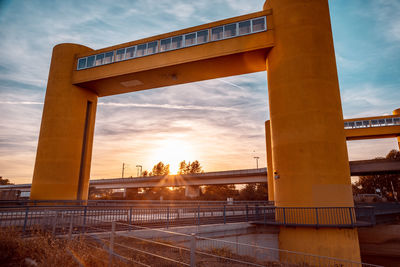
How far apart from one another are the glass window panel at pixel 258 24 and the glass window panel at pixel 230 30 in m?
1.66

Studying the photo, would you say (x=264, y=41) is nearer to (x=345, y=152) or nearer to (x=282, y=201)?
(x=345, y=152)

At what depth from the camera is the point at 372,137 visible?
49.8 m

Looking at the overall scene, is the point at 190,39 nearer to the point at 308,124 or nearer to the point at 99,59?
the point at 99,59

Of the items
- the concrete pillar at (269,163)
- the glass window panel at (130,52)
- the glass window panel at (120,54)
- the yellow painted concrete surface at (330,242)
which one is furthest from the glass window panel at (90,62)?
the concrete pillar at (269,163)

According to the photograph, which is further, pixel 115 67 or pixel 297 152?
pixel 115 67

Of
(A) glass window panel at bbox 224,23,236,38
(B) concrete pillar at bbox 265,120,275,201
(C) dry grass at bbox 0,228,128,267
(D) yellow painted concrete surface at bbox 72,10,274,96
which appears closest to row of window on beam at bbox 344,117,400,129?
(B) concrete pillar at bbox 265,120,275,201

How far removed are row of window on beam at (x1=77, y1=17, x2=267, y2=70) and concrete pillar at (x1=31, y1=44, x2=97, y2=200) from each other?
2.15 meters

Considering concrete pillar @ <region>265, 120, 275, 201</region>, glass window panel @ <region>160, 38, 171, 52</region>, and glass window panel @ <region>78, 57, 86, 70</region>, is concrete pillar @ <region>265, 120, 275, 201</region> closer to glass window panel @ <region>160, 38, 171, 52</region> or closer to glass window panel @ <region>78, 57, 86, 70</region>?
glass window panel @ <region>160, 38, 171, 52</region>

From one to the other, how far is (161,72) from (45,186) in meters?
14.5

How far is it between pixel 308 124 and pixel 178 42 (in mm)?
12819

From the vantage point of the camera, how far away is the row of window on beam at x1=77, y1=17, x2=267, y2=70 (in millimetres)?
21703

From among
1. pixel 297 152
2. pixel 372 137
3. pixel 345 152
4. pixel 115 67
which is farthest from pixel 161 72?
pixel 372 137

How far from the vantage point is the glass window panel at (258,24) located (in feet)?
69.3

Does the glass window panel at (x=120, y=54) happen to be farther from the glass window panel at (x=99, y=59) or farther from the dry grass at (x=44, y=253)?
the dry grass at (x=44, y=253)
